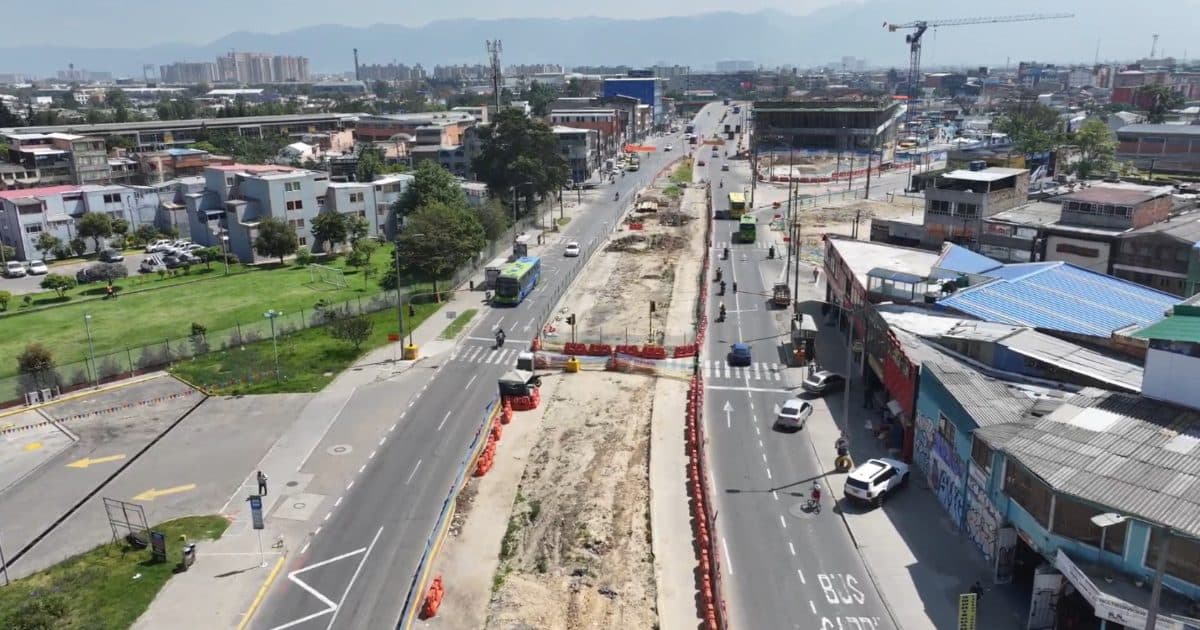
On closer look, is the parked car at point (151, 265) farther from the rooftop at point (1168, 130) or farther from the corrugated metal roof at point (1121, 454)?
the rooftop at point (1168, 130)

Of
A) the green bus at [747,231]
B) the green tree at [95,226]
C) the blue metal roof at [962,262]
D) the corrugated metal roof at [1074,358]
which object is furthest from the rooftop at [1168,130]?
the green tree at [95,226]

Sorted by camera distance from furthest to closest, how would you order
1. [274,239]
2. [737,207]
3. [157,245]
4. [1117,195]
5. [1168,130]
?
[1168,130] < [737,207] < [157,245] < [274,239] < [1117,195]

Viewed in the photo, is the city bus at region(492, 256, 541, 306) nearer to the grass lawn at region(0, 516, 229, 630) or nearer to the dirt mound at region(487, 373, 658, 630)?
the dirt mound at region(487, 373, 658, 630)

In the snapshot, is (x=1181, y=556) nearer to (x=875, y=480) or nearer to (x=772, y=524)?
(x=875, y=480)

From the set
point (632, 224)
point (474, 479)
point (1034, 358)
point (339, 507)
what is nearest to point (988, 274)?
point (1034, 358)

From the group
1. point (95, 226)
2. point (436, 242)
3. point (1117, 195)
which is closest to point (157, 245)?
point (95, 226)
